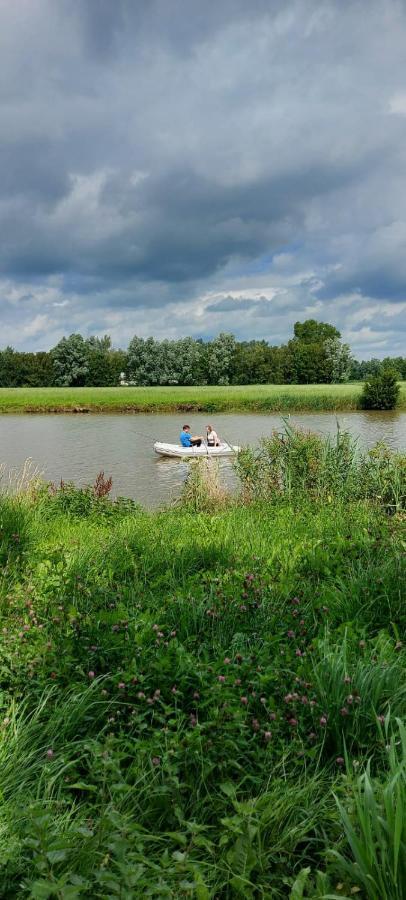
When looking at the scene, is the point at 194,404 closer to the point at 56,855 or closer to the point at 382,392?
the point at 382,392

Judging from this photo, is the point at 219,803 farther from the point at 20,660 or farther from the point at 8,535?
the point at 8,535

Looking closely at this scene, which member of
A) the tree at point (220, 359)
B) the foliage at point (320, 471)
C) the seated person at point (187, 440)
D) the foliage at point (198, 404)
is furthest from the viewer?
the tree at point (220, 359)

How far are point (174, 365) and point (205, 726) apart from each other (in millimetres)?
89621

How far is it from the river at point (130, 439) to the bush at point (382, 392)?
364cm

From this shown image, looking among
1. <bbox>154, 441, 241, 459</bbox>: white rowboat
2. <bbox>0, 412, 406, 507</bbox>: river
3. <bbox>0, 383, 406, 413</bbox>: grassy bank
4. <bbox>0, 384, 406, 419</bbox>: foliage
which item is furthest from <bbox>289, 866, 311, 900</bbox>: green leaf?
<bbox>0, 384, 406, 419</bbox>: foliage

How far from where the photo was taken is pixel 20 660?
3.48 m

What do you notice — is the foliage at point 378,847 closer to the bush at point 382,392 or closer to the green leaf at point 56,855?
the green leaf at point 56,855

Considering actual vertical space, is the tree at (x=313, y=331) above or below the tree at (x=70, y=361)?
above

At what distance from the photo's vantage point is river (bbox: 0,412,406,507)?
18984 millimetres

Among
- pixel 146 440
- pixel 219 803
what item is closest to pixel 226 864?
pixel 219 803

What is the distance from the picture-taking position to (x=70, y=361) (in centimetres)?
9088

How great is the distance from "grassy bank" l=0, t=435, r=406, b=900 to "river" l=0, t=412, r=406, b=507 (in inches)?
231

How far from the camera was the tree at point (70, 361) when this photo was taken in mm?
90625

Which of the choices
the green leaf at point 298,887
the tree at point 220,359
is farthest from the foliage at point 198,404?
the green leaf at point 298,887
